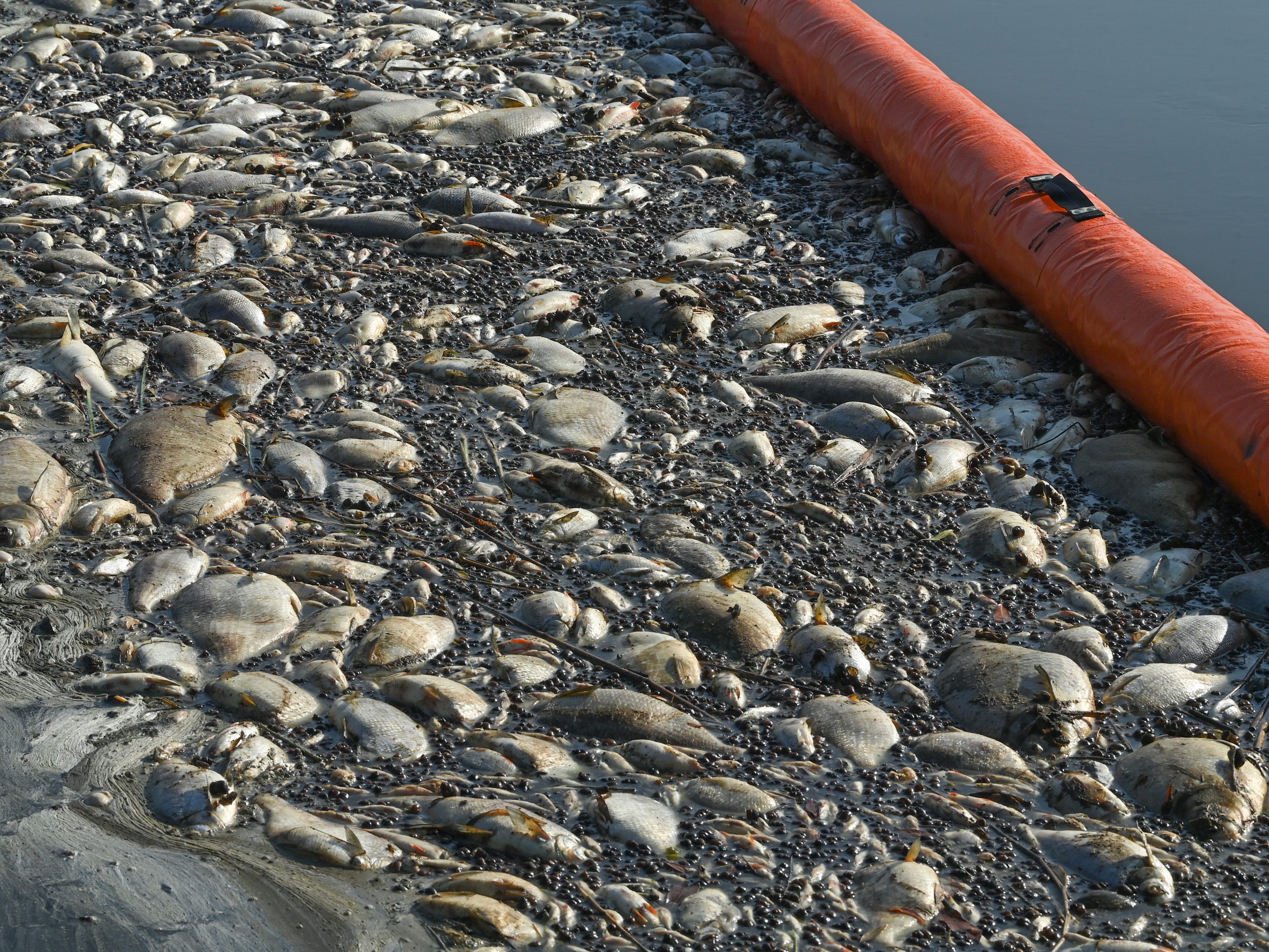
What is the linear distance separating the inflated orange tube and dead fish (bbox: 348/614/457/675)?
294 cm

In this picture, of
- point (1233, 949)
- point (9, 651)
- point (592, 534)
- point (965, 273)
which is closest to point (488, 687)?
point (592, 534)

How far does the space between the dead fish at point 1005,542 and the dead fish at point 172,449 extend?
266 centimetres

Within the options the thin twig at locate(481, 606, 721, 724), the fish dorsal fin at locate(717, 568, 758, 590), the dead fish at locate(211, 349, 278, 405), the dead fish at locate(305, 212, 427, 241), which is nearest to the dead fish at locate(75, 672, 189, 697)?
the thin twig at locate(481, 606, 721, 724)

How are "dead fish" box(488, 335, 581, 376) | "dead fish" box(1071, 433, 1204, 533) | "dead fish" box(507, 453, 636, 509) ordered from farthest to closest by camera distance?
1. "dead fish" box(488, 335, 581, 376)
2. "dead fish" box(1071, 433, 1204, 533)
3. "dead fish" box(507, 453, 636, 509)

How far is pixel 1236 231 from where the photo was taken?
245 inches

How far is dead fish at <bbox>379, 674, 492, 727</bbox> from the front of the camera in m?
3.49

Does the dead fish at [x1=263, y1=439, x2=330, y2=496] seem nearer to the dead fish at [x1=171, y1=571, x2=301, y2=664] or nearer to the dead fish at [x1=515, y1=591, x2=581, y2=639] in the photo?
the dead fish at [x1=171, y1=571, x2=301, y2=664]

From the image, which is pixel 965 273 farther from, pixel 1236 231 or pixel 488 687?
pixel 488 687

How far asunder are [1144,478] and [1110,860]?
73.6 inches

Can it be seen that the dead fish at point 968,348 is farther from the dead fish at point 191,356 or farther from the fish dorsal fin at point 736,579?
the dead fish at point 191,356

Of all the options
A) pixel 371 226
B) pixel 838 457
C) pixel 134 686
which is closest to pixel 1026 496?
pixel 838 457

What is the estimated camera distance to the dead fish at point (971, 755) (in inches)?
135

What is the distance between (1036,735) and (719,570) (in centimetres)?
114

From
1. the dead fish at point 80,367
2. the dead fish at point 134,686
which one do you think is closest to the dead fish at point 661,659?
the dead fish at point 134,686
